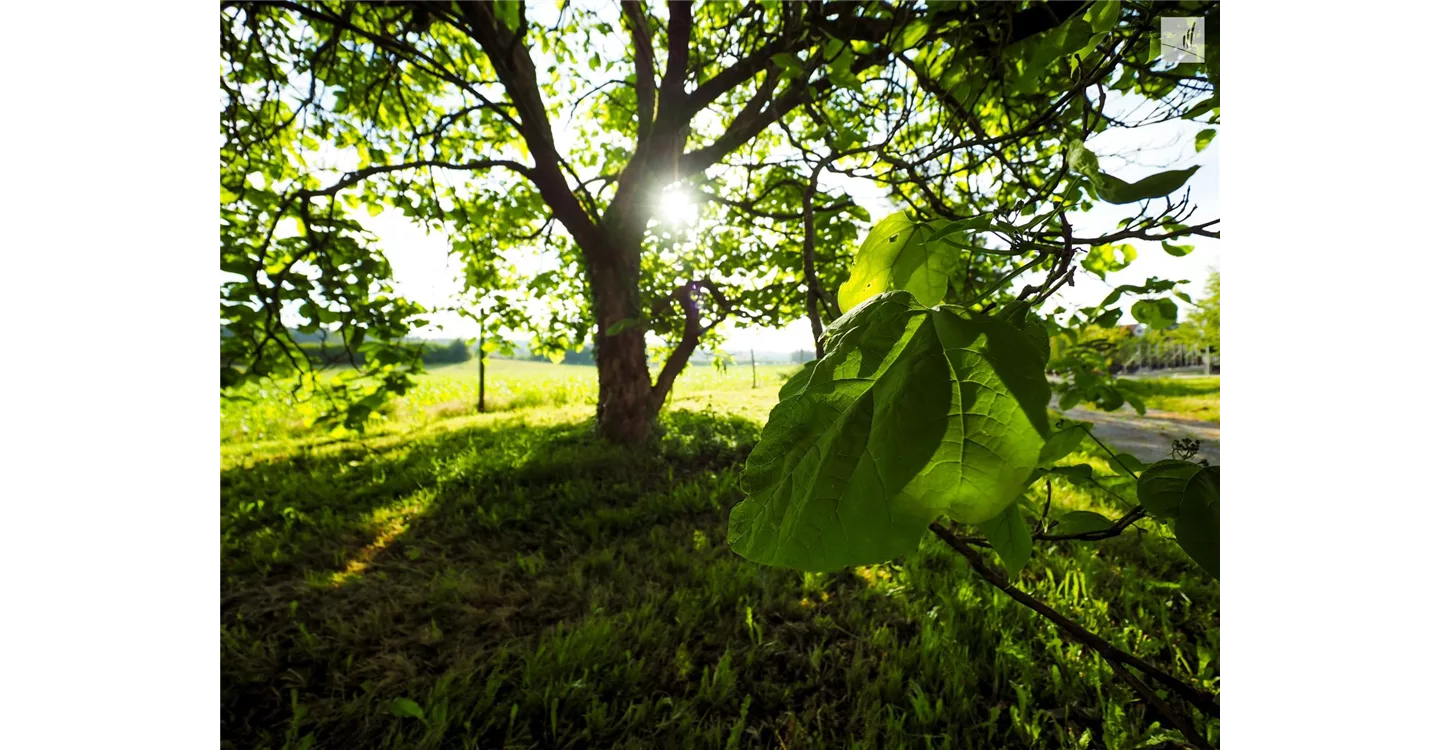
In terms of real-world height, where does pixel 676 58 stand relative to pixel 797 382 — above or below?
above

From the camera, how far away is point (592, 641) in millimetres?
2059

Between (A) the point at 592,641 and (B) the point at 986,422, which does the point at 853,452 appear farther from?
(A) the point at 592,641

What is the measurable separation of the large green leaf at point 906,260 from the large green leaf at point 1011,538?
265mm

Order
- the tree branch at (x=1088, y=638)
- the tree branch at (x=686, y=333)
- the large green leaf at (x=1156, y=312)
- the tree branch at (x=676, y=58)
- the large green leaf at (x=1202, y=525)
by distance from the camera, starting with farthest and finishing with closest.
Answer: the tree branch at (x=686, y=333)
the tree branch at (x=676, y=58)
the large green leaf at (x=1156, y=312)
the tree branch at (x=1088, y=638)
the large green leaf at (x=1202, y=525)

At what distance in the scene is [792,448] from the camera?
0.33 meters

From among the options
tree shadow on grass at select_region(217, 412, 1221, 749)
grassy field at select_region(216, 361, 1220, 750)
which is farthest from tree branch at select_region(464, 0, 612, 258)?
tree shadow on grass at select_region(217, 412, 1221, 749)

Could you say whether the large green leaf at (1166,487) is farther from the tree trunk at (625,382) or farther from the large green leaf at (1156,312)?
the tree trunk at (625,382)

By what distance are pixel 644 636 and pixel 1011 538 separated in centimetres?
195

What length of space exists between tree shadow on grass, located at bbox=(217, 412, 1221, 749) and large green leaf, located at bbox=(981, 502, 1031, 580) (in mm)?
1416

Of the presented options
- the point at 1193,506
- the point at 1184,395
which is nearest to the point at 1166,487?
the point at 1193,506

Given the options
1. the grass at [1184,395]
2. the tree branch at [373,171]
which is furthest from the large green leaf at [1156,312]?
the tree branch at [373,171]

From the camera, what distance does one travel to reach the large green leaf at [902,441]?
11.3 inches
